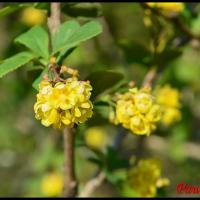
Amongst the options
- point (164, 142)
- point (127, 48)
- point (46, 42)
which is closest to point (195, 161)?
point (164, 142)

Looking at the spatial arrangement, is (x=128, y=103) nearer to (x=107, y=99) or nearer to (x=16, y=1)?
(x=107, y=99)

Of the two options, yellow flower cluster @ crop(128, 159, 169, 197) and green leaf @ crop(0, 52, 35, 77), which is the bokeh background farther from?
green leaf @ crop(0, 52, 35, 77)

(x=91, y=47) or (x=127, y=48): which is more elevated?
(x=127, y=48)

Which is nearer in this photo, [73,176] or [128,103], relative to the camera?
[128,103]

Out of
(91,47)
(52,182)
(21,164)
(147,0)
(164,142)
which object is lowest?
(21,164)

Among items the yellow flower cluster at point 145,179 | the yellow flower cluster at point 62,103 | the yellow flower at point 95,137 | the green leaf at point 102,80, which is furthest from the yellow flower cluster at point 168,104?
the yellow flower at point 95,137

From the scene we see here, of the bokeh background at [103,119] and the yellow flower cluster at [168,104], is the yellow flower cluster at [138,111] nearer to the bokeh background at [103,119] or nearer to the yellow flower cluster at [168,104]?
the bokeh background at [103,119]
